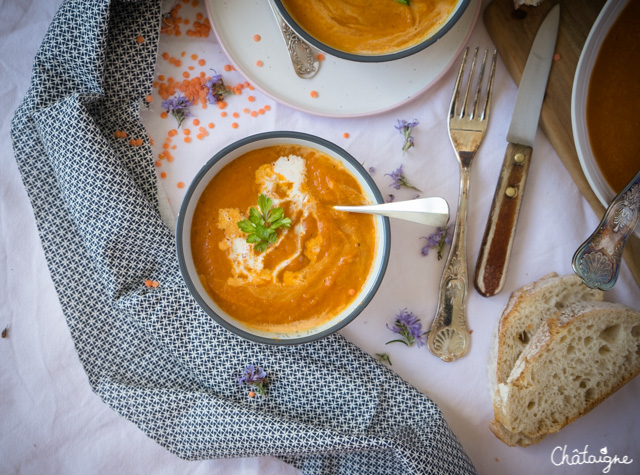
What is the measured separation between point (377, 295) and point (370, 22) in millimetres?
1220

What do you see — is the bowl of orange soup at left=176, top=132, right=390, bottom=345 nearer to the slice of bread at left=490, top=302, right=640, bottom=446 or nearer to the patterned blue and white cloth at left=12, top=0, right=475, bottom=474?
the patterned blue and white cloth at left=12, top=0, right=475, bottom=474

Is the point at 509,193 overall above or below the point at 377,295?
above

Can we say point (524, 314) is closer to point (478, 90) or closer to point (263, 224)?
point (478, 90)

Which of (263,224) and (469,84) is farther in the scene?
(469,84)

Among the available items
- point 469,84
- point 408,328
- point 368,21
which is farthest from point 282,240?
point 469,84

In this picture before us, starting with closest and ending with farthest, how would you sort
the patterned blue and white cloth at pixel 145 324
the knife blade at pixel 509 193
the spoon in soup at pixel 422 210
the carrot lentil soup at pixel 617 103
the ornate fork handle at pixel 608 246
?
the spoon in soup at pixel 422 210 < the ornate fork handle at pixel 608 246 < the carrot lentil soup at pixel 617 103 < the patterned blue and white cloth at pixel 145 324 < the knife blade at pixel 509 193

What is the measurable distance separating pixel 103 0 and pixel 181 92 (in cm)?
49

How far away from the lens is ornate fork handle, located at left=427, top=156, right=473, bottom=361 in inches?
94.0

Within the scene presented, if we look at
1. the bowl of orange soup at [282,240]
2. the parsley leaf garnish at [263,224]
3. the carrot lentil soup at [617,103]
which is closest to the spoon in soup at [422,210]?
the bowl of orange soup at [282,240]

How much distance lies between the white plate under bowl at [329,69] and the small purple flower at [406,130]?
0.11 meters

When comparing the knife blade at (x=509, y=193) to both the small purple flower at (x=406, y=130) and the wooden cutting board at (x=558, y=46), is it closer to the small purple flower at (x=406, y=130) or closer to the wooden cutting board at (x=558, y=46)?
the wooden cutting board at (x=558, y=46)

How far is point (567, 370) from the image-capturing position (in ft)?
7.96

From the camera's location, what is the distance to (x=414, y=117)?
8.04ft

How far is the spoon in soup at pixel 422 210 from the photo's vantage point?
74.7 inches
